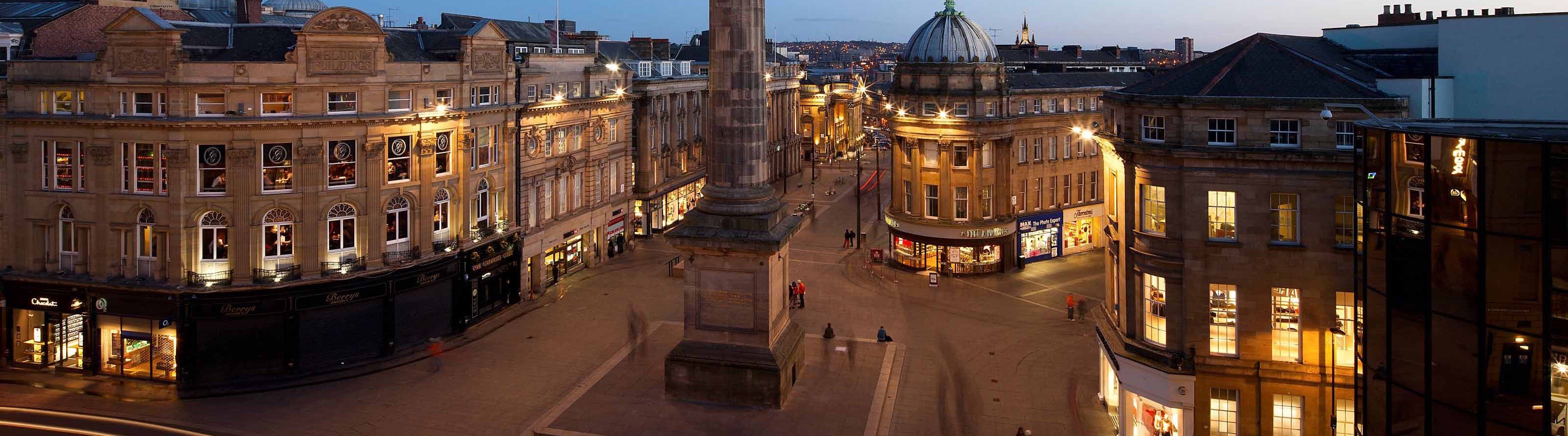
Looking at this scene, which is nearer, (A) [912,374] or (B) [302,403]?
(B) [302,403]

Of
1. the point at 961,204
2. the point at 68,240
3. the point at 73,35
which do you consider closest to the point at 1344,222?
the point at 961,204

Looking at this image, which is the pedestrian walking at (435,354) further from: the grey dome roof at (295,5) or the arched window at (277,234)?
the grey dome roof at (295,5)

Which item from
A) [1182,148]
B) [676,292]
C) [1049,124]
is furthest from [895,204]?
[1182,148]

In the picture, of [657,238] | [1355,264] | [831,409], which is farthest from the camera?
[657,238]

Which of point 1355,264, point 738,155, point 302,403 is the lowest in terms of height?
point 302,403

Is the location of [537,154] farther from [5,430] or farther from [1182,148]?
[1182,148]

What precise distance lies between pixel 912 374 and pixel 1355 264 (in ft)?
57.1

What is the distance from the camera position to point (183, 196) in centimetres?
3412

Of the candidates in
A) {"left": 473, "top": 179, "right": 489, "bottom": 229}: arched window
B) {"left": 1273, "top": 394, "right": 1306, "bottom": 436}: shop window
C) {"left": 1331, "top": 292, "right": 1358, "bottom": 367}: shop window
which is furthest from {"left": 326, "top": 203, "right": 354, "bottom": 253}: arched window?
{"left": 1331, "top": 292, "right": 1358, "bottom": 367}: shop window

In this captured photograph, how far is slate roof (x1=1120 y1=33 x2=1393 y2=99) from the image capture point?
26.1 metres

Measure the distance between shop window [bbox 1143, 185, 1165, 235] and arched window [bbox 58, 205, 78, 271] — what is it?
3611cm

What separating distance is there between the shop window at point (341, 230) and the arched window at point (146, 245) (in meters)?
5.50

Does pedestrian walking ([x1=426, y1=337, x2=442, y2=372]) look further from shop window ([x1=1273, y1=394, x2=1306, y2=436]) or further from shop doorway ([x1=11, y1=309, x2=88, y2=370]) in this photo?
shop window ([x1=1273, y1=394, x2=1306, y2=436])

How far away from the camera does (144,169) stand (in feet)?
113
